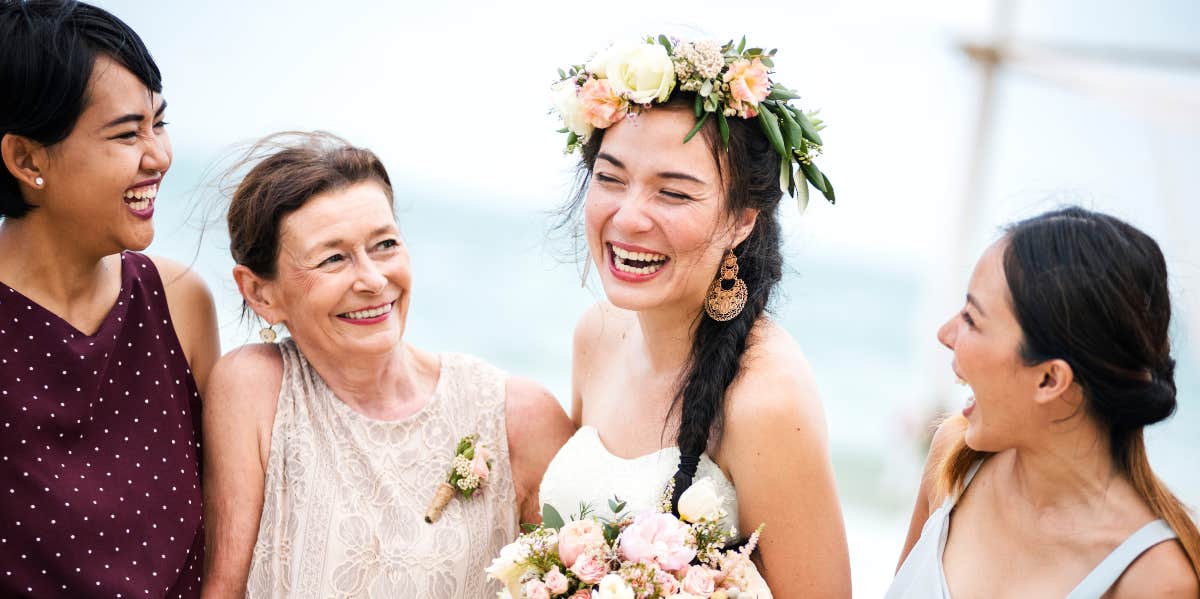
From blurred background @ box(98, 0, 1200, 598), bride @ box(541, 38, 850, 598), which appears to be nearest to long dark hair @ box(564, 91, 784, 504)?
bride @ box(541, 38, 850, 598)

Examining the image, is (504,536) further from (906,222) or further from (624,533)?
(906,222)

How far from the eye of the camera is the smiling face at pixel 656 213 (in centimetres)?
348

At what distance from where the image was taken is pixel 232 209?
12.6ft

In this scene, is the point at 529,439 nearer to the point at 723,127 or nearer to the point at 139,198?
the point at 723,127

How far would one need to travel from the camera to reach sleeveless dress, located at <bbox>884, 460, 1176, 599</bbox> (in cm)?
281

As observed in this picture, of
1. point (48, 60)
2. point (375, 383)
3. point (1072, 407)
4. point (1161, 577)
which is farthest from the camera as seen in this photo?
point (375, 383)

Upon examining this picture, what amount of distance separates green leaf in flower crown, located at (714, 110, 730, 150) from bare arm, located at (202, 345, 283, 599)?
1.81 meters

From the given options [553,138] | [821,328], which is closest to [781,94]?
[821,328]

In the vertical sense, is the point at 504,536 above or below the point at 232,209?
below

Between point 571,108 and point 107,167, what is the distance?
5.06ft

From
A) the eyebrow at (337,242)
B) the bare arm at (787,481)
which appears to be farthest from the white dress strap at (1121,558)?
the eyebrow at (337,242)

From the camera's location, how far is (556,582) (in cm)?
312

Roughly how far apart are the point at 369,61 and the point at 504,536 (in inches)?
1231

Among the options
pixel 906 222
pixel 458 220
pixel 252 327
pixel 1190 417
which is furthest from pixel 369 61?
pixel 252 327
